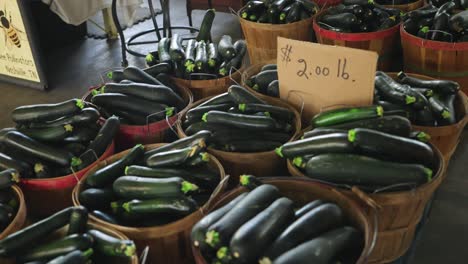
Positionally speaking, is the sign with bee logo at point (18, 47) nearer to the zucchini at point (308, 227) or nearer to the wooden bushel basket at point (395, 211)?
the wooden bushel basket at point (395, 211)

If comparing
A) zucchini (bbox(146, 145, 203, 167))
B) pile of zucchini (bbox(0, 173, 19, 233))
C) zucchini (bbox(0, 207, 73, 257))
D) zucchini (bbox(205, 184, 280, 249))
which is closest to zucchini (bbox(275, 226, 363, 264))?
zucchini (bbox(205, 184, 280, 249))

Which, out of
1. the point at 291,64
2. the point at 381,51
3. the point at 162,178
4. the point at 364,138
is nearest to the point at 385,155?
the point at 364,138

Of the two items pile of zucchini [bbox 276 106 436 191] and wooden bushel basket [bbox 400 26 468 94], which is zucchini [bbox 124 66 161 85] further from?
wooden bushel basket [bbox 400 26 468 94]

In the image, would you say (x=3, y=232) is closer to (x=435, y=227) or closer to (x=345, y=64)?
(x=345, y=64)

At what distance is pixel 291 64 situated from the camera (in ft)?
5.41

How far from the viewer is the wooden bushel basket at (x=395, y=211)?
1.19m

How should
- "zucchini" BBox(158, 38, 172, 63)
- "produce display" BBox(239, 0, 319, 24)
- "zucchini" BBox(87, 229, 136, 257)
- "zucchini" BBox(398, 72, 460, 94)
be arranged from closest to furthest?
"zucchini" BBox(87, 229, 136, 257)
"zucchini" BBox(398, 72, 460, 94)
"zucchini" BBox(158, 38, 172, 63)
"produce display" BBox(239, 0, 319, 24)

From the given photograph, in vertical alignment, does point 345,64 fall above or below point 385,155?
above

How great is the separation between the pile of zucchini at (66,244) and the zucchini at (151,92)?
0.73 m

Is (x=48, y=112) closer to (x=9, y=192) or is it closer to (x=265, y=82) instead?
(x=9, y=192)

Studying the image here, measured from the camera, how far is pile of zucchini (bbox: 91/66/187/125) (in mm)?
1812

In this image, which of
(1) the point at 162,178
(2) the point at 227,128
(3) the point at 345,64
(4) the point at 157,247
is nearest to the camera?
(4) the point at 157,247

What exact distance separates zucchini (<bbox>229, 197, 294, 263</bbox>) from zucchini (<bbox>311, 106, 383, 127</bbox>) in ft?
1.45

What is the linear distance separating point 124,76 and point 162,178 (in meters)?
0.85
